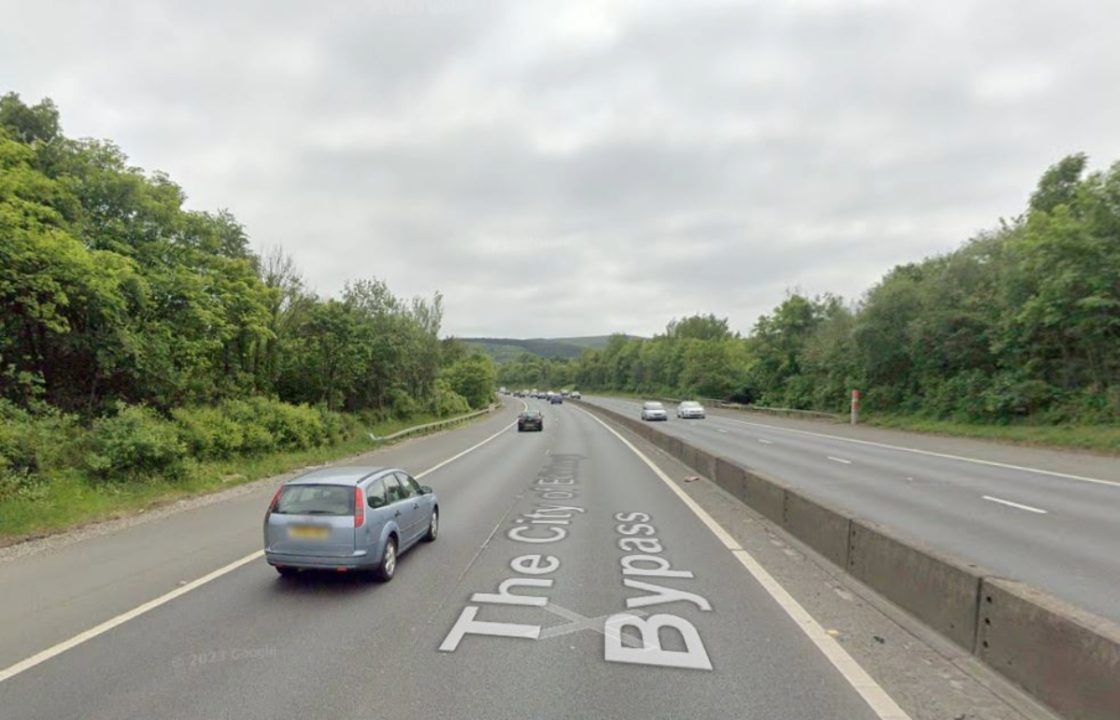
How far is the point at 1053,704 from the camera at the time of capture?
384cm

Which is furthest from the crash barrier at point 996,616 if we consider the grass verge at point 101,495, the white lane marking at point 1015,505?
the grass verge at point 101,495

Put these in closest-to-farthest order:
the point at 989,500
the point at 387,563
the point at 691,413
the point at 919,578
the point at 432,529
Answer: the point at 919,578 < the point at 387,563 < the point at 432,529 < the point at 989,500 < the point at 691,413

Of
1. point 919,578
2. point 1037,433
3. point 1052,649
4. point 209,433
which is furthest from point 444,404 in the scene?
point 1052,649

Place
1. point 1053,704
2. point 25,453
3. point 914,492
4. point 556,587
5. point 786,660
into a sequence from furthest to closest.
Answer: point 914,492
point 25,453
point 556,587
point 786,660
point 1053,704

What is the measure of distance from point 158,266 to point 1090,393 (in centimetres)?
3358

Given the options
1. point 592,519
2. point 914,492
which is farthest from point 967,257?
point 592,519

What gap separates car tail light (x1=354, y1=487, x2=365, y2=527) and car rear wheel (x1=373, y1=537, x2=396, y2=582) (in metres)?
0.50

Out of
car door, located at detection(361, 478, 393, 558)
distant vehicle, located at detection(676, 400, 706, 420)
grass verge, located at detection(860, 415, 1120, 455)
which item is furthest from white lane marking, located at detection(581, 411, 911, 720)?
distant vehicle, located at detection(676, 400, 706, 420)

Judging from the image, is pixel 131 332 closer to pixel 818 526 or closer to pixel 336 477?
pixel 336 477

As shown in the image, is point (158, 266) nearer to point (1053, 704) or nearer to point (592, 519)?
point (592, 519)

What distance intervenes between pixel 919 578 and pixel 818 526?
8.64ft

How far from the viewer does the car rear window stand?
696 cm

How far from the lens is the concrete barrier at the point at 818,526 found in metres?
7.41

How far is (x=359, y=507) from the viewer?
6934 mm
